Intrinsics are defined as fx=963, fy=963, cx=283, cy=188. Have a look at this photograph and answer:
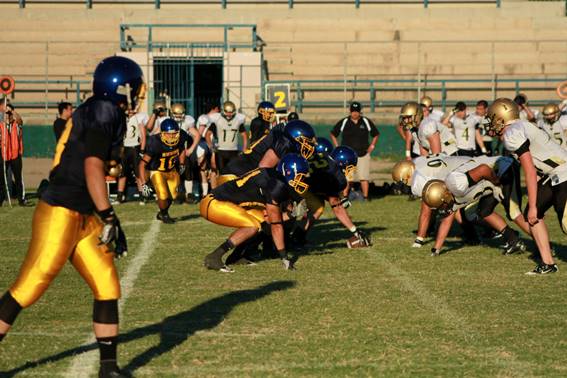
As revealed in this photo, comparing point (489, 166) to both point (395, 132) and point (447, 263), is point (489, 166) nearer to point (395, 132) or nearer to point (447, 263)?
point (447, 263)

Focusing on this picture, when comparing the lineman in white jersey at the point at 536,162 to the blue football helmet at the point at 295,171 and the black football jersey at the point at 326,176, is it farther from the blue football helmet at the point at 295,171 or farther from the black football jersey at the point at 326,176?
the black football jersey at the point at 326,176

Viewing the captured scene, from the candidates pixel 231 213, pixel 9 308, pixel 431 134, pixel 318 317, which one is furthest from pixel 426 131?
pixel 9 308

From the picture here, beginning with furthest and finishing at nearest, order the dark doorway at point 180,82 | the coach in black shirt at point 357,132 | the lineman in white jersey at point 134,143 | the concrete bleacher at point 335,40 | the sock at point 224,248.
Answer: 1. the concrete bleacher at point 335,40
2. the dark doorway at point 180,82
3. the coach in black shirt at point 357,132
4. the lineman in white jersey at point 134,143
5. the sock at point 224,248

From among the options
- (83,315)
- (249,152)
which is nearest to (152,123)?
(249,152)

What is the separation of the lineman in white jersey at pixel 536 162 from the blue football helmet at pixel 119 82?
387cm

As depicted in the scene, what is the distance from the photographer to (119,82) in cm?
506

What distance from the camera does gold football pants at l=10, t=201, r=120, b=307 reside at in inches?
194

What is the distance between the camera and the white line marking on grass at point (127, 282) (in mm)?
5270

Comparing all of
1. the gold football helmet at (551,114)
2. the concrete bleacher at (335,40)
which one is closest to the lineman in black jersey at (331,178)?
the gold football helmet at (551,114)

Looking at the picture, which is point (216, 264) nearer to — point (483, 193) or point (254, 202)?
point (254, 202)

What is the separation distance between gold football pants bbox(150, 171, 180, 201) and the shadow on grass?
482 centimetres

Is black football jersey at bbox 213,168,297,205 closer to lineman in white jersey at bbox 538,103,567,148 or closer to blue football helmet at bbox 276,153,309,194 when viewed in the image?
blue football helmet at bbox 276,153,309,194

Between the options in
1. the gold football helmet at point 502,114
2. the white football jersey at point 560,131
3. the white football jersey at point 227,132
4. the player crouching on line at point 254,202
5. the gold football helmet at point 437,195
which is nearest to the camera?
the gold football helmet at point 502,114

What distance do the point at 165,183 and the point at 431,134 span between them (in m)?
3.52
